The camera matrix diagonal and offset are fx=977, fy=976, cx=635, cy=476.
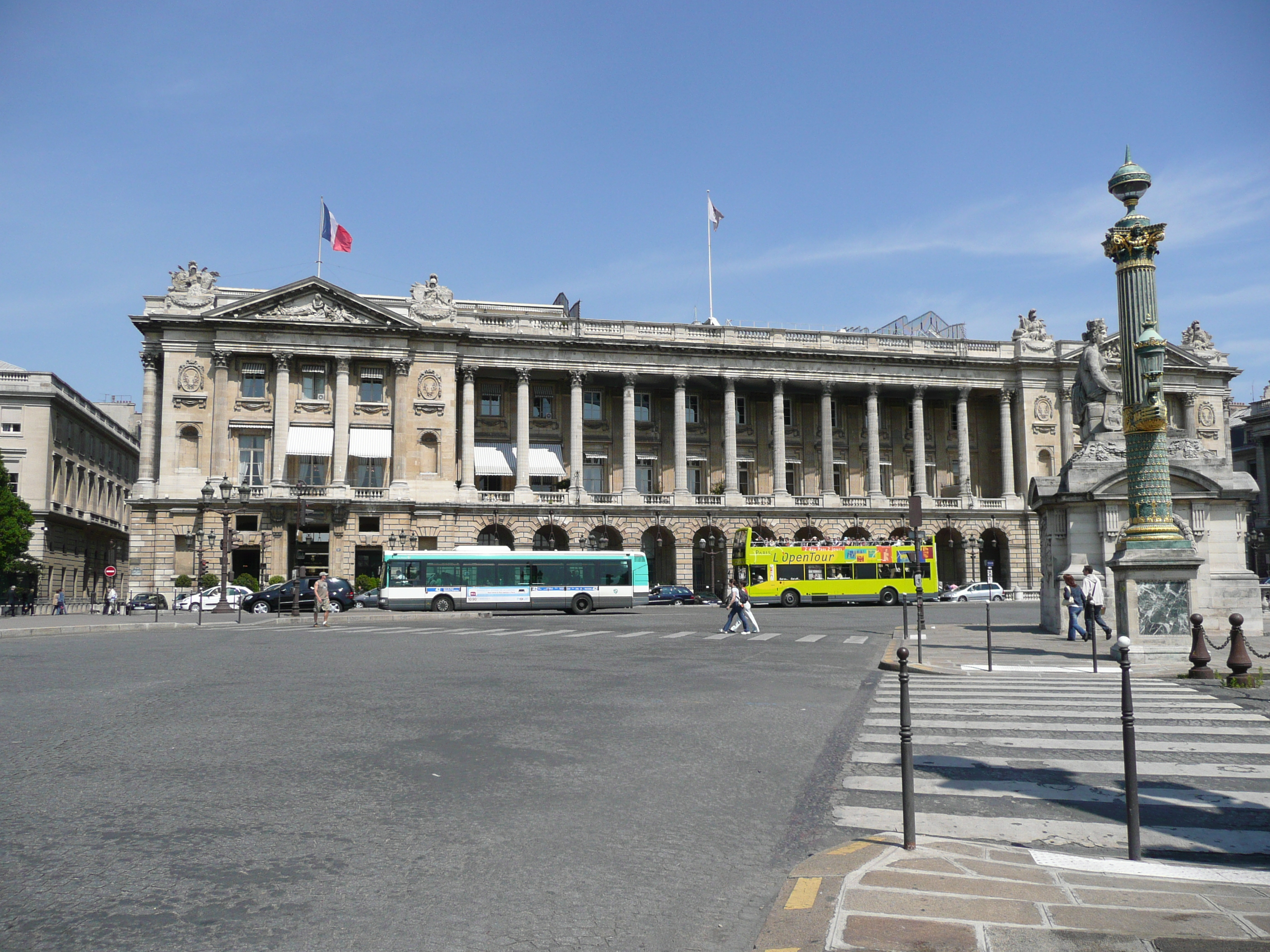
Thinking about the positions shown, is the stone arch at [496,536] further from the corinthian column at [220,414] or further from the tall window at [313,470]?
the corinthian column at [220,414]

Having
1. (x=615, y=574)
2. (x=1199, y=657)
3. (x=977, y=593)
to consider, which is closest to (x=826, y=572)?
(x=615, y=574)

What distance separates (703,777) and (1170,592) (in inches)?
525

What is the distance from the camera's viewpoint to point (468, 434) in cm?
6253

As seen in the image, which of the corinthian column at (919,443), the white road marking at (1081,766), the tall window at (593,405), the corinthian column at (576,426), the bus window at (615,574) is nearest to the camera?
the white road marking at (1081,766)

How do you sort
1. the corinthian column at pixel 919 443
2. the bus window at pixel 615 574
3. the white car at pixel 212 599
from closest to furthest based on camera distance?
the bus window at pixel 615 574, the white car at pixel 212 599, the corinthian column at pixel 919 443

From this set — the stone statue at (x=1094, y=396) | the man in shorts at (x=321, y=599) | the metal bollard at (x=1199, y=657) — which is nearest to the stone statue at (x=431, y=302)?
the man in shorts at (x=321, y=599)

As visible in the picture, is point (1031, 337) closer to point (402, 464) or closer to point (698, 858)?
point (402, 464)

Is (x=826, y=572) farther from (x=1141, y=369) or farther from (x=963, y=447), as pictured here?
(x=1141, y=369)

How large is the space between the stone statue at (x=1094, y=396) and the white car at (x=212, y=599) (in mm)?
38087

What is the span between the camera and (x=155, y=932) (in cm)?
479

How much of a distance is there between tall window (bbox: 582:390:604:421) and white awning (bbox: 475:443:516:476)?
20.1 feet

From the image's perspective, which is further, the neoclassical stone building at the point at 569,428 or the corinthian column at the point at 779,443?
the corinthian column at the point at 779,443

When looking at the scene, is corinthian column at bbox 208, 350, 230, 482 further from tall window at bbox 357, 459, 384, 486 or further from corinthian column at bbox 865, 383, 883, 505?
corinthian column at bbox 865, 383, 883, 505

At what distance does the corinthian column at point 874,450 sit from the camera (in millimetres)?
67438
